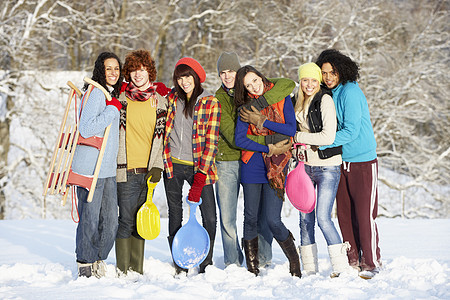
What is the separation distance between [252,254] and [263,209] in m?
0.38

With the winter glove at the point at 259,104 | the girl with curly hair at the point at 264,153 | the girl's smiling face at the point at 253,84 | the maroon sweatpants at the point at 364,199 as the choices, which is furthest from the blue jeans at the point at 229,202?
the maroon sweatpants at the point at 364,199

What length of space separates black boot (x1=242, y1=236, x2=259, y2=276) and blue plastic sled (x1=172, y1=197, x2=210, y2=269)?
0.34m

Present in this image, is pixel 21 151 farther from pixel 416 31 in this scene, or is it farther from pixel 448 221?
pixel 416 31

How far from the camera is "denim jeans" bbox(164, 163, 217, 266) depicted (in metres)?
3.98

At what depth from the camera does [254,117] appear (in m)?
3.81

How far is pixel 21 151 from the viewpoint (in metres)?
13.4

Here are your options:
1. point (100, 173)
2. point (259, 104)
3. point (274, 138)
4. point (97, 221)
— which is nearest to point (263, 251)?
point (274, 138)

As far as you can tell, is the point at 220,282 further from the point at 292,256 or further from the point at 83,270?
the point at 83,270

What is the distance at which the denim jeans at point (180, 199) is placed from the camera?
3977mm

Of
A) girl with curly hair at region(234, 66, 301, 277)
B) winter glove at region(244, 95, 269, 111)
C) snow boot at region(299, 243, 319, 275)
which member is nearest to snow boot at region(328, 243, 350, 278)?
snow boot at region(299, 243, 319, 275)

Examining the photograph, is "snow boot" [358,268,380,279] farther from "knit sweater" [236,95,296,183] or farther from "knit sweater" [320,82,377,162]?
"knit sweater" [236,95,296,183]

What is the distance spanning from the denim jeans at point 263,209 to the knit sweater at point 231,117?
0.31 metres

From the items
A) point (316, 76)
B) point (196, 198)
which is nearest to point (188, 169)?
point (196, 198)

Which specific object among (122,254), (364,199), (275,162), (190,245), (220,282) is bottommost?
(220,282)
